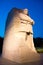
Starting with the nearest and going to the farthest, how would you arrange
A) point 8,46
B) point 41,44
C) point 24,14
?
point 8,46
point 24,14
point 41,44

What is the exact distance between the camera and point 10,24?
8914 mm

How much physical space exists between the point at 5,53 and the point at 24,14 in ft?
8.04

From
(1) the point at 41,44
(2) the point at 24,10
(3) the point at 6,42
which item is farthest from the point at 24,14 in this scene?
(1) the point at 41,44

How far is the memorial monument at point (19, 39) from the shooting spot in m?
8.14

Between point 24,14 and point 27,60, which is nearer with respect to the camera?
point 27,60

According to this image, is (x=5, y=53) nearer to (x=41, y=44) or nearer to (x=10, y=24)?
(x=10, y=24)

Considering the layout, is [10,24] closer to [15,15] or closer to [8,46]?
[15,15]

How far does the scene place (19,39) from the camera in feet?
27.4

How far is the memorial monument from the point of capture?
320 inches

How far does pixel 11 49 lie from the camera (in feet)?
27.5

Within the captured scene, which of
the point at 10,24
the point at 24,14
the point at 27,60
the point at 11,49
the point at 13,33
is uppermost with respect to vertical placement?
the point at 24,14

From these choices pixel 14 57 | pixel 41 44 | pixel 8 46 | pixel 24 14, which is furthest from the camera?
pixel 41 44

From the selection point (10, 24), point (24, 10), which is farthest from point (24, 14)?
point (10, 24)

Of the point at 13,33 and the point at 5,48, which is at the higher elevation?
the point at 13,33
